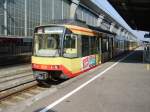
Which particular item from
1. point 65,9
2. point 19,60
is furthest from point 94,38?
point 65,9

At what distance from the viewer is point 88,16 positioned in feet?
195

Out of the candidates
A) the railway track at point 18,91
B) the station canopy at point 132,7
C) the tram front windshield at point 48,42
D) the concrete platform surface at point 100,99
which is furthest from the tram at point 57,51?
the station canopy at point 132,7

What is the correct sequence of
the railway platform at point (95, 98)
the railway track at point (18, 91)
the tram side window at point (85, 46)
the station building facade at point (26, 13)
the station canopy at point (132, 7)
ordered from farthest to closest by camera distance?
the station building facade at point (26, 13) < the station canopy at point (132, 7) < the tram side window at point (85, 46) < the railway track at point (18, 91) < the railway platform at point (95, 98)

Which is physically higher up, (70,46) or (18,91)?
(70,46)

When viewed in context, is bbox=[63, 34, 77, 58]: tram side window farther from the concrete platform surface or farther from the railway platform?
the concrete platform surface

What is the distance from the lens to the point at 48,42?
14.1m

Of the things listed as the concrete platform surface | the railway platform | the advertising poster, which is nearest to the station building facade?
the advertising poster

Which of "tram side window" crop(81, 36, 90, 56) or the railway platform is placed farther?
"tram side window" crop(81, 36, 90, 56)

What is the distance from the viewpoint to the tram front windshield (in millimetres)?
13781

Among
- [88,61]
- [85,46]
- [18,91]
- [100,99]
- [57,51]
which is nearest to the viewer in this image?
[100,99]

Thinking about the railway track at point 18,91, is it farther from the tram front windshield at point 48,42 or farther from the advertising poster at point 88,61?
the advertising poster at point 88,61

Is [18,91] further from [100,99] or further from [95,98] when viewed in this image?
[100,99]

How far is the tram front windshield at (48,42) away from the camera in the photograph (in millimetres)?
13781

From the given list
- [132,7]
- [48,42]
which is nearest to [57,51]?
[48,42]
